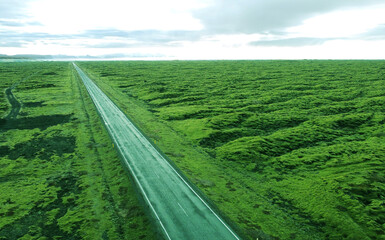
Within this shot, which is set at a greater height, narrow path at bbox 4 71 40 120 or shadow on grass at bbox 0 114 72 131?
narrow path at bbox 4 71 40 120

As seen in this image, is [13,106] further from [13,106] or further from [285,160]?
[285,160]

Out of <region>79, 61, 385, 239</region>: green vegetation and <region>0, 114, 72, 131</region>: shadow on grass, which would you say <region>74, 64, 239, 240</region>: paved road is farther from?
<region>0, 114, 72, 131</region>: shadow on grass

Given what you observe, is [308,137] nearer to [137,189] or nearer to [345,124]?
[345,124]

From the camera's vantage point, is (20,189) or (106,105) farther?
(106,105)

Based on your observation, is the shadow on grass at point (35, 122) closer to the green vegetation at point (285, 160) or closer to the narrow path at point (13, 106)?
the narrow path at point (13, 106)

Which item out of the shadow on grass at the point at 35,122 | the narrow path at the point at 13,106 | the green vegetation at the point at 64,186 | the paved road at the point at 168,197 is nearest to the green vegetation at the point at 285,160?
the paved road at the point at 168,197

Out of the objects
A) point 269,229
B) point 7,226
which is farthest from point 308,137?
point 7,226

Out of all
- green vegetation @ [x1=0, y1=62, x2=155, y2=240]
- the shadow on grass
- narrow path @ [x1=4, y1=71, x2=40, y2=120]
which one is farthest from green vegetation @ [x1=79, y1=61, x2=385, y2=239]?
narrow path @ [x1=4, y1=71, x2=40, y2=120]

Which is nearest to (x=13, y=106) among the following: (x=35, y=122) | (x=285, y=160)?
(x=35, y=122)
